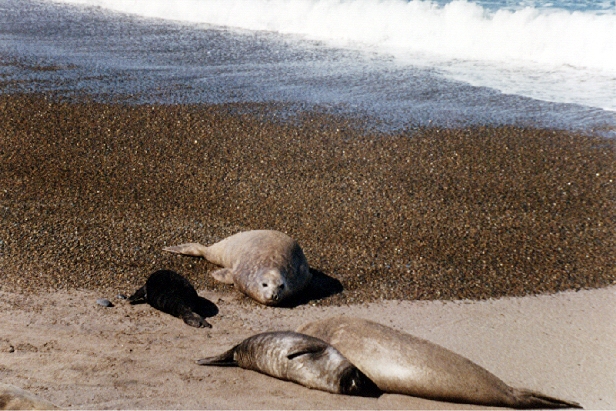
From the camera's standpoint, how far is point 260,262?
6016mm

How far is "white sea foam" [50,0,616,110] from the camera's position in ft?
42.8

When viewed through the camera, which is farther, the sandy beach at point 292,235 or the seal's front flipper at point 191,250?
the seal's front flipper at point 191,250

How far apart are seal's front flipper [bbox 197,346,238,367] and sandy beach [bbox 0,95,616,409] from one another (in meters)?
0.06

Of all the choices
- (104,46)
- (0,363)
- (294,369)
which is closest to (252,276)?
(294,369)

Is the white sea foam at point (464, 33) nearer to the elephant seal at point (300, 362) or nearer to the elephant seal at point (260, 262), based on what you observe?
the elephant seal at point (260, 262)

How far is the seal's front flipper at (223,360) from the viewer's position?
15.0ft

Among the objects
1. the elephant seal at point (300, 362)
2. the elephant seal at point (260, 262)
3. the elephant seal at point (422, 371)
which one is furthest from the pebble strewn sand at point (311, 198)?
the elephant seal at point (300, 362)

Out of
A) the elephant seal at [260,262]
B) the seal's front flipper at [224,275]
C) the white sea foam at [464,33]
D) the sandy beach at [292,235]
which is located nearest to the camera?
the sandy beach at [292,235]

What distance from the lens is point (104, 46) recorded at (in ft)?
46.2

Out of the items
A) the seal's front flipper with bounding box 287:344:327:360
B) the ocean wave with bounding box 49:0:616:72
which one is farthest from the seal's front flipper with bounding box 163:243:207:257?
the ocean wave with bounding box 49:0:616:72

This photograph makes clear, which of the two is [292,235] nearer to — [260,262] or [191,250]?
[260,262]

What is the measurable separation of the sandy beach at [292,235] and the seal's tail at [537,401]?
19cm

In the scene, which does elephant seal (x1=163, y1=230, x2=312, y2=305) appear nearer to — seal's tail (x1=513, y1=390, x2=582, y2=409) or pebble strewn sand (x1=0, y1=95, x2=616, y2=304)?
pebble strewn sand (x1=0, y1=95, x2=616, y2=304)

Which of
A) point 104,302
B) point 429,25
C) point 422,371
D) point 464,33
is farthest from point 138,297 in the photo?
point 429,25
